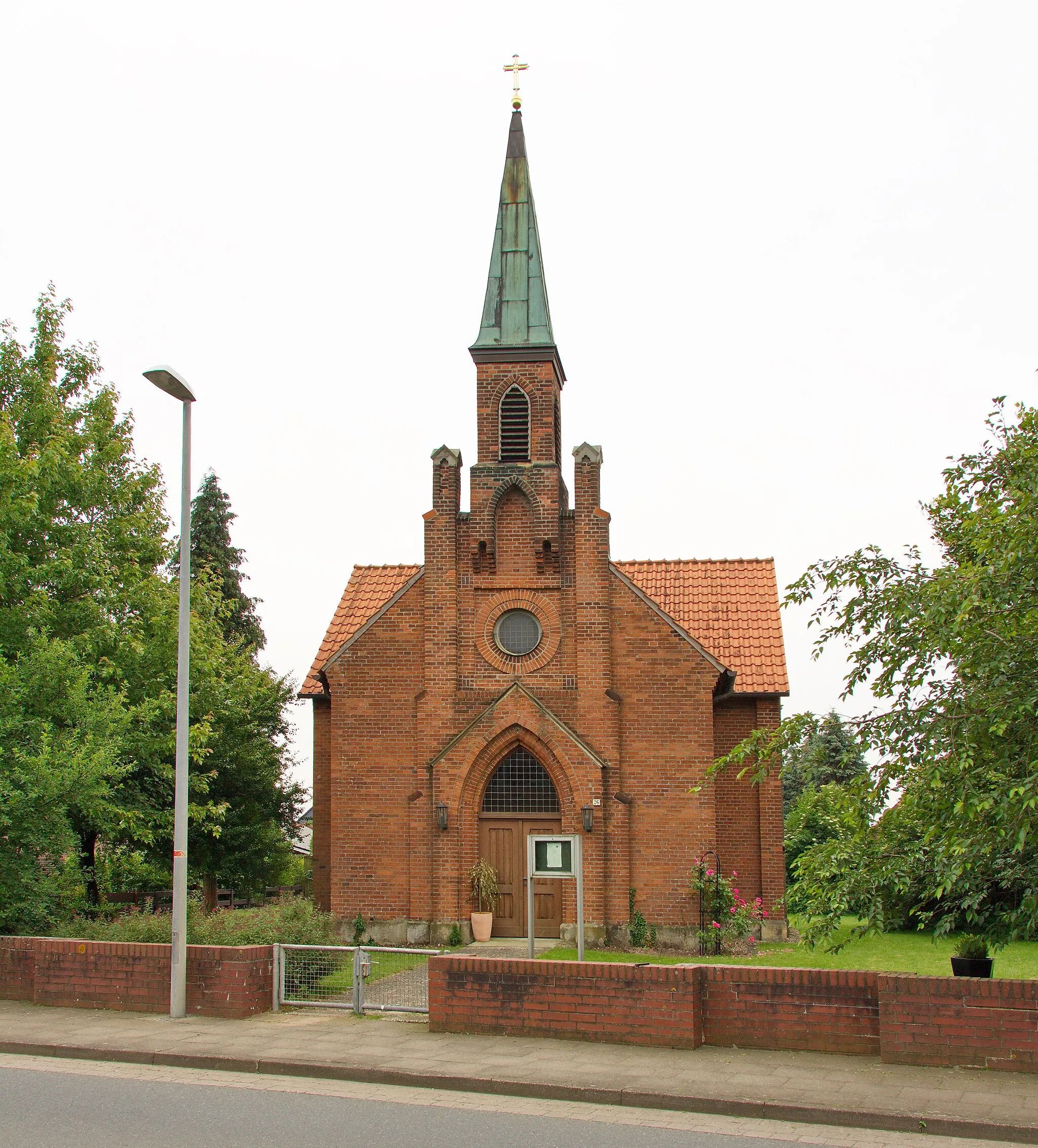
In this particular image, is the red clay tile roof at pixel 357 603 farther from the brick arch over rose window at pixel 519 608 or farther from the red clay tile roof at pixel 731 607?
the red clay tile roof at pixel 731 607

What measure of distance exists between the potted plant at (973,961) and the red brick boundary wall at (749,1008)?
39.0 inches

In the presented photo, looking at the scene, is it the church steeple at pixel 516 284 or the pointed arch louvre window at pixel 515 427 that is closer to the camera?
the pointed arch louvre window at pixel 515 427

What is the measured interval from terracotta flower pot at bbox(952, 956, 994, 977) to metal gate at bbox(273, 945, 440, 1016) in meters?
5.57

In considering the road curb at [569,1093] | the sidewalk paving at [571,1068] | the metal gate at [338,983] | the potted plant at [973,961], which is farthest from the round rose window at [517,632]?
the road curb at [569,1093]

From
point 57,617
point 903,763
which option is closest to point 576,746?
point 57,617

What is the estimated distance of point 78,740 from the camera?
52.8ft

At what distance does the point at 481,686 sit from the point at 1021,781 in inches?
547

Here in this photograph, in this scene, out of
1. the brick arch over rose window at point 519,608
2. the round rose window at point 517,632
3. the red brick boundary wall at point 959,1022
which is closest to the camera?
the red brick boundary wall at point 959,1022

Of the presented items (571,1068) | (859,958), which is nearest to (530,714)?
(859,958)

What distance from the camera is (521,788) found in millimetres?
21719

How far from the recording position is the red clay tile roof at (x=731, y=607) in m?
23.7

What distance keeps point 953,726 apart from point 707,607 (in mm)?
15877

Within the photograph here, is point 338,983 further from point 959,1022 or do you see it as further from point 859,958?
point 859,958

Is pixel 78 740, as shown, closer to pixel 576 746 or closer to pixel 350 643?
pixel 350 643
